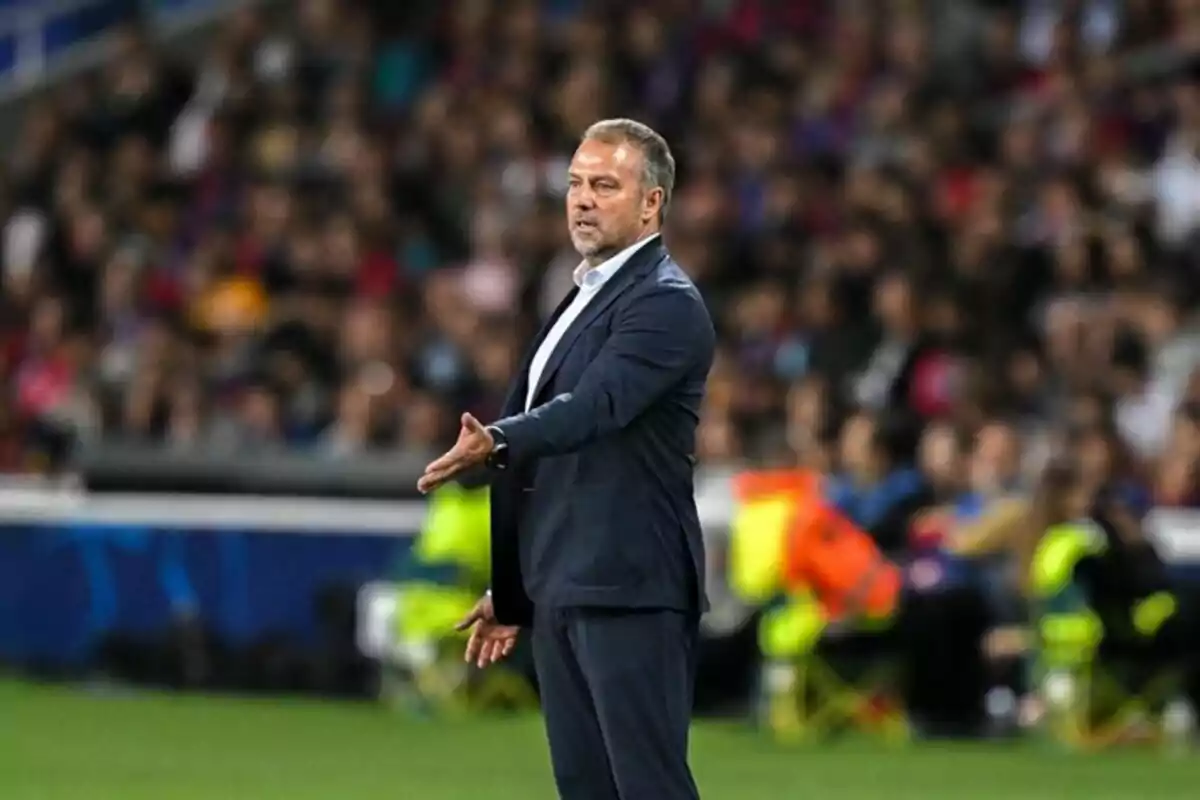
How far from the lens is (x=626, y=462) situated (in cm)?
714

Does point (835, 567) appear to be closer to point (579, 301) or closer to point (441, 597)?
point (441, 597)

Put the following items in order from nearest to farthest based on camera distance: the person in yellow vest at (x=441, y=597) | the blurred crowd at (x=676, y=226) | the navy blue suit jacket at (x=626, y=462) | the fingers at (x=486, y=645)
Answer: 1. the navy blue suit jacket at (x=626, y=462)
2. the fingers at (x=486, y=645)
3. the person in yellow vest at (x=441, y=597)
4. the blurred crowd at (x=676, y=226)

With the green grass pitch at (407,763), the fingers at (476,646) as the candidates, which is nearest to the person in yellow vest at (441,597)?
the green grass pitch at (407,763)

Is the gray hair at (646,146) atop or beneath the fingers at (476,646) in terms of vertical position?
atop

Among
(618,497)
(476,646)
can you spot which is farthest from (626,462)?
(476,646)

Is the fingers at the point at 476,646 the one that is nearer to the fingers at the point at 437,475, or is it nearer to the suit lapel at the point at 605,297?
the suit lapel at the point at 605,297

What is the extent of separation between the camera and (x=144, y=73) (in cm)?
2330

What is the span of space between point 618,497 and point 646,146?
2.81ft

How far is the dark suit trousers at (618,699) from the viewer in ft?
23.2

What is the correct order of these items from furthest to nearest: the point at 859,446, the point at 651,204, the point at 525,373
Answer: the point at 859,446
the point at 525,373
the point at 651,204

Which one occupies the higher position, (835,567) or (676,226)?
(676,226)

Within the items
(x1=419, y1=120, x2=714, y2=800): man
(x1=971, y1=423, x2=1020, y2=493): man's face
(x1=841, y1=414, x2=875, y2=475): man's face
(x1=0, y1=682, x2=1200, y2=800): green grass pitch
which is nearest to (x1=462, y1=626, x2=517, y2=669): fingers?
(x1=419, y1=120, x2=714, y2=800): man

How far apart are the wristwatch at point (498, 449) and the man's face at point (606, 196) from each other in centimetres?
56

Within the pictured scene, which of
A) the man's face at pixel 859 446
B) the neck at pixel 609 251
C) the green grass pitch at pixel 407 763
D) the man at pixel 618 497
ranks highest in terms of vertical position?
the neck at pixel 609 251
